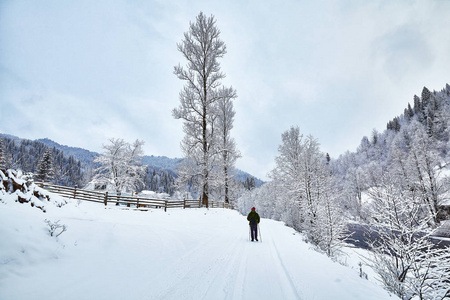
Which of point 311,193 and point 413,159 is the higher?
point 413,159

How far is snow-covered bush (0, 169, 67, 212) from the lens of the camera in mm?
5777

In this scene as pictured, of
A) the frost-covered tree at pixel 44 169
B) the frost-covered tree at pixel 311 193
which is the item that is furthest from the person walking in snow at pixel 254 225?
the frost-covered tree at pixel 44 169

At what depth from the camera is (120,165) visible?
28469 millimetres

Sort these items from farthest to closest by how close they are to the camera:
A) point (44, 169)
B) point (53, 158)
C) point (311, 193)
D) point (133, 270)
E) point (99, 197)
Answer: point (53, 158) < point (44, 169) < point (311, 193) < point (99, 197) < point (133, 270)

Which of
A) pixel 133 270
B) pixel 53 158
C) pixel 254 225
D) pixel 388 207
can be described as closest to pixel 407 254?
pixel 388 207

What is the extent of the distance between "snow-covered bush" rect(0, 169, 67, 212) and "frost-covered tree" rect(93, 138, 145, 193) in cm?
2120

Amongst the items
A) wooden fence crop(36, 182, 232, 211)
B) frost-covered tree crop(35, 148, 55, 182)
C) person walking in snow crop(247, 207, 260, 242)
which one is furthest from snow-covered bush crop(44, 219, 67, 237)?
frost-covered tree crop(35, 148, 55, 182)

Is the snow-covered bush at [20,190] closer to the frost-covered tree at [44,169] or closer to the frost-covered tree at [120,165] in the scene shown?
the frost-covered tree at [120,165]

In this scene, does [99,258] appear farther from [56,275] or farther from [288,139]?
Answer: [288,139]

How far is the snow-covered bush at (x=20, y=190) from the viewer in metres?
5.78

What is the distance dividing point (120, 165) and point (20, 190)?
24252 mm

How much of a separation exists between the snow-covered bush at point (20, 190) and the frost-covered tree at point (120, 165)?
69.6ft

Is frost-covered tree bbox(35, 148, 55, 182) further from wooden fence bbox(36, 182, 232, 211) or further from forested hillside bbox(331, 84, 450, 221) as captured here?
forested hillside bbox(331, 84, 450, 221)

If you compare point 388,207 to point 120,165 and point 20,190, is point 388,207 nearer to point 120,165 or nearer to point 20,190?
point 20,190
